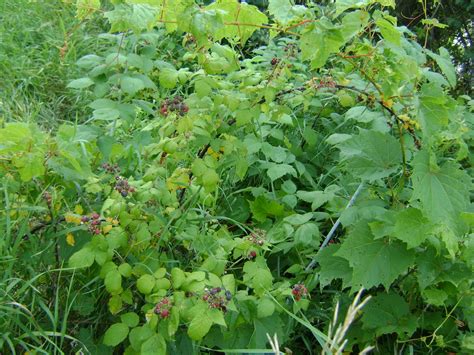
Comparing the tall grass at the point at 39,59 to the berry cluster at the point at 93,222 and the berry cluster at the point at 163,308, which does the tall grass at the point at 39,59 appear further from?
the berry cluster at the point at 163,308

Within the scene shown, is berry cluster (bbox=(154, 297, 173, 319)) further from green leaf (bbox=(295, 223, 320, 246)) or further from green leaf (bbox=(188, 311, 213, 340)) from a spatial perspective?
green leaf (bbox=(295, 223, 320, 246))

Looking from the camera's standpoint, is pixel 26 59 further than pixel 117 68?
Yes

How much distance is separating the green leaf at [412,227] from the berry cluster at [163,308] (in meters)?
0.67

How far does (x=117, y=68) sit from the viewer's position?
6.02 feet

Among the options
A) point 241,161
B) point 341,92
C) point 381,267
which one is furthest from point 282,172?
point 381,267

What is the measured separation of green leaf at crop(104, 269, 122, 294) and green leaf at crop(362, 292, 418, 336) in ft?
2.68

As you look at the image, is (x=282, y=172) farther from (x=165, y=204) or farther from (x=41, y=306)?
(x=41, y=306)

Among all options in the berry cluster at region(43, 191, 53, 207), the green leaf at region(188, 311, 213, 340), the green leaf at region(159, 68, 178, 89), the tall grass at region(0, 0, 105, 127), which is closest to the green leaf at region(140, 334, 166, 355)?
the green leaf at region(188, 311, 213, 340)

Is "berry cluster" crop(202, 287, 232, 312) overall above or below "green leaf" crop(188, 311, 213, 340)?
above

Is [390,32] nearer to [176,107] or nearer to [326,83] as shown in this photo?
[326,83]

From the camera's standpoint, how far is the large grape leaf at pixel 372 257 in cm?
179

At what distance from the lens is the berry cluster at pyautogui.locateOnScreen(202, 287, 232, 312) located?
1.56 metres

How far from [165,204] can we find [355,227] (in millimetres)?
593

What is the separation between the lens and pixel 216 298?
1.56 m
